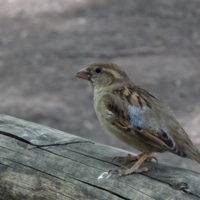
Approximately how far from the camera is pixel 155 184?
2875mm

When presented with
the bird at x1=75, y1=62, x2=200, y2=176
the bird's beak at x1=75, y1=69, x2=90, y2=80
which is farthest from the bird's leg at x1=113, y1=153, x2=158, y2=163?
the bird's beak at x1=75, y1=69, x2=90, y2=80

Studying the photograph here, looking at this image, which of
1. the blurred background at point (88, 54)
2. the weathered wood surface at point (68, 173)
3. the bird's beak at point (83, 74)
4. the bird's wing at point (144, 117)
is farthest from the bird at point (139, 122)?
the blurred background at point (88, 54)

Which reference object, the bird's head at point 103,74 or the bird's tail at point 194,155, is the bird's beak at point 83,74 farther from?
the bird's tail at point 194,155

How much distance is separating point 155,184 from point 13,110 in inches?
205

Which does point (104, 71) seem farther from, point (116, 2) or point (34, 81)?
point (116, 2)

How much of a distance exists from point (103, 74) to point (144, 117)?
2.21 ft

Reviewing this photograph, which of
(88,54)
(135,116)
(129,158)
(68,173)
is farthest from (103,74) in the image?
(88,54)

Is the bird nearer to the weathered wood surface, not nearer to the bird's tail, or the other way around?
the bird's tail

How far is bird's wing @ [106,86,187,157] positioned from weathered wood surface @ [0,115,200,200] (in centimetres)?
17

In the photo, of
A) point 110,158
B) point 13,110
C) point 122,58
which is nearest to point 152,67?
point 122,58

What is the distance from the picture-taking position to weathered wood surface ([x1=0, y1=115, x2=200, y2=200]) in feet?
9.32

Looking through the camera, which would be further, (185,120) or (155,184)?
(185,120)

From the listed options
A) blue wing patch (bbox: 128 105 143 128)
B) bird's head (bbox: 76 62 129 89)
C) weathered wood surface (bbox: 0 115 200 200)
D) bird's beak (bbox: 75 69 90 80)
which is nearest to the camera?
weathered wood surface (bbox: 0 115 200 200)

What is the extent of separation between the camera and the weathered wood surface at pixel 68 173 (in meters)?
2.84
